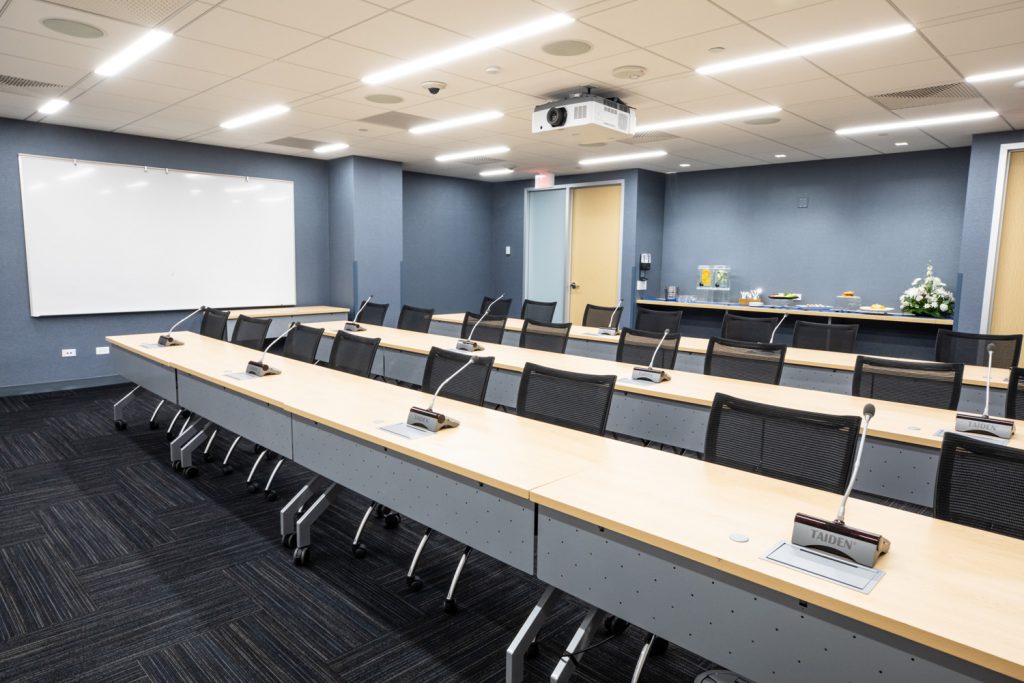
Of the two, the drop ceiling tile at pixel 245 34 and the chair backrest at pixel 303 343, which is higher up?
the drop ceiling tile at pixel 245 34

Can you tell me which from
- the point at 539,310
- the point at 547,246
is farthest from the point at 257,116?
the point at 547,246

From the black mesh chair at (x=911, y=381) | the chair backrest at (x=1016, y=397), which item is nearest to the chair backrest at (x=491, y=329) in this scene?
the black mesh chair at (x=911, y=381)

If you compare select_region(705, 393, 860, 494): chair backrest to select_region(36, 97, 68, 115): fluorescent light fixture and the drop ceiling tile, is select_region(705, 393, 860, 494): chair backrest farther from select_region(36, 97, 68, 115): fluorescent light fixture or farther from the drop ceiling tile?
select_region(36, 97, 68, 115): fluorescent light fixture

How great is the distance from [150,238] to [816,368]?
7221 mm

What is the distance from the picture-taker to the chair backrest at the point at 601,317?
644 cm

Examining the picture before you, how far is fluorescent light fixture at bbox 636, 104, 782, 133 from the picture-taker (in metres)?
5.32

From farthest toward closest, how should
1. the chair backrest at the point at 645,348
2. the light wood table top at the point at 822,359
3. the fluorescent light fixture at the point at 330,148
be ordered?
1. the fluorescent light fixture at the point at 330,148
2. the chair backrest at the point at 645,348
3. the light wood table top at the point at 822,359

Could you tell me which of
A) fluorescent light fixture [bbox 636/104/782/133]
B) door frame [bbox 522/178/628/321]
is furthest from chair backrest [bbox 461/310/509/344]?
door frame [bbox 522/178/628/321]

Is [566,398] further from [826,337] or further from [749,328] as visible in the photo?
[826,337]

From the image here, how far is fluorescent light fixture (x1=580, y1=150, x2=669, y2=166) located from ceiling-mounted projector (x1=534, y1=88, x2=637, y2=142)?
2598 millimetres

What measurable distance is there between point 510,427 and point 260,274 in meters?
6.59

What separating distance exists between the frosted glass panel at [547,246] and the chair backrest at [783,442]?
308 inches

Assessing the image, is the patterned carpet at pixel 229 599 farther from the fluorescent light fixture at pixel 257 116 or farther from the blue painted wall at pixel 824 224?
the blue painted wall at pixel 824 224

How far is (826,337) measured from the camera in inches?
208
